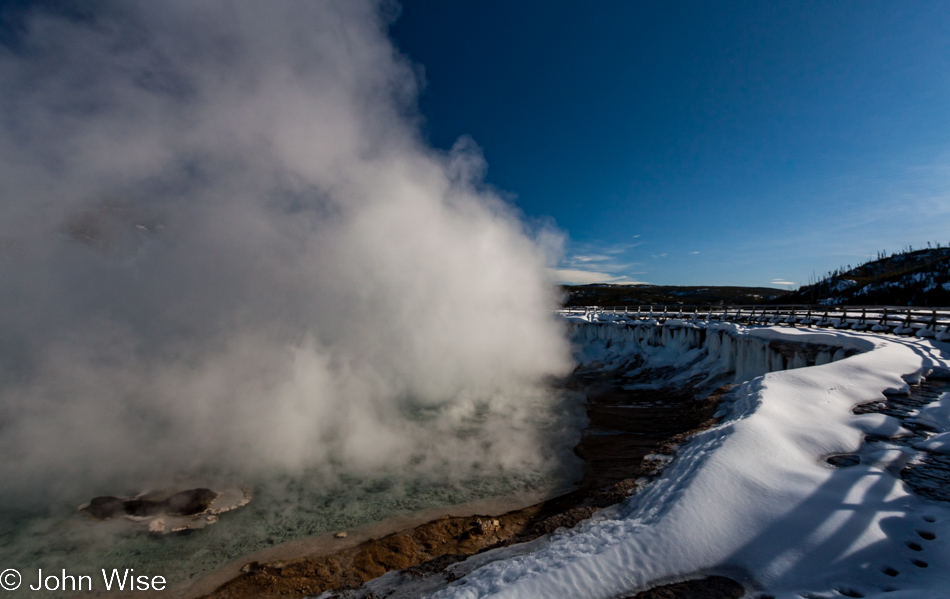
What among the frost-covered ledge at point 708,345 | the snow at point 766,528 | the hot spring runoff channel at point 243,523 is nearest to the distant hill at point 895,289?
the frost-covered ledge at point 708,345

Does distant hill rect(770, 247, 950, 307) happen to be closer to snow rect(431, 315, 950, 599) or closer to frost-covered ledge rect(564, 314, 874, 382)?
frost-covered ledge rect(564, 314, 874, 382)

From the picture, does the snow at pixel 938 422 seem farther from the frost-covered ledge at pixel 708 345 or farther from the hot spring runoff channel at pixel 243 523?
the hot spring runoff channel at pixel 243 523

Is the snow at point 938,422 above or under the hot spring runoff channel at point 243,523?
above

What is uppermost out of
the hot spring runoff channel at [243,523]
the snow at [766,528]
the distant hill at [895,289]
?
the distant hill at [895,289]

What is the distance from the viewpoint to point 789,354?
12195 millimetres

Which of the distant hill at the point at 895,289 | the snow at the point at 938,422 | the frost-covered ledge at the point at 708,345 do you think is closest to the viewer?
the snow at the point at 938,422

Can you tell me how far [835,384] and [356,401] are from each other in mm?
11601

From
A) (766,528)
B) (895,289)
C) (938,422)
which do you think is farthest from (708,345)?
(895,289)

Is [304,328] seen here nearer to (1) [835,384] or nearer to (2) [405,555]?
(2) [405,555]

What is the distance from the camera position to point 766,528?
11.9 ft

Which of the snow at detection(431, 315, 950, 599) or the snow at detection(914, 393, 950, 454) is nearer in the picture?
the snow at detection(431, 315, 950, 599)

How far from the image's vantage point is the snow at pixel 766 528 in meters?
3.08

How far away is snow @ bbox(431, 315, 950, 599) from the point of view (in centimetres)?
308

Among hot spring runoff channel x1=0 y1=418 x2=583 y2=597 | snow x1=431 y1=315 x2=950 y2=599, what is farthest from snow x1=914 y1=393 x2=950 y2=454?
hot spring runoff channel x1=0 y1=418 x2=583 y2=597
